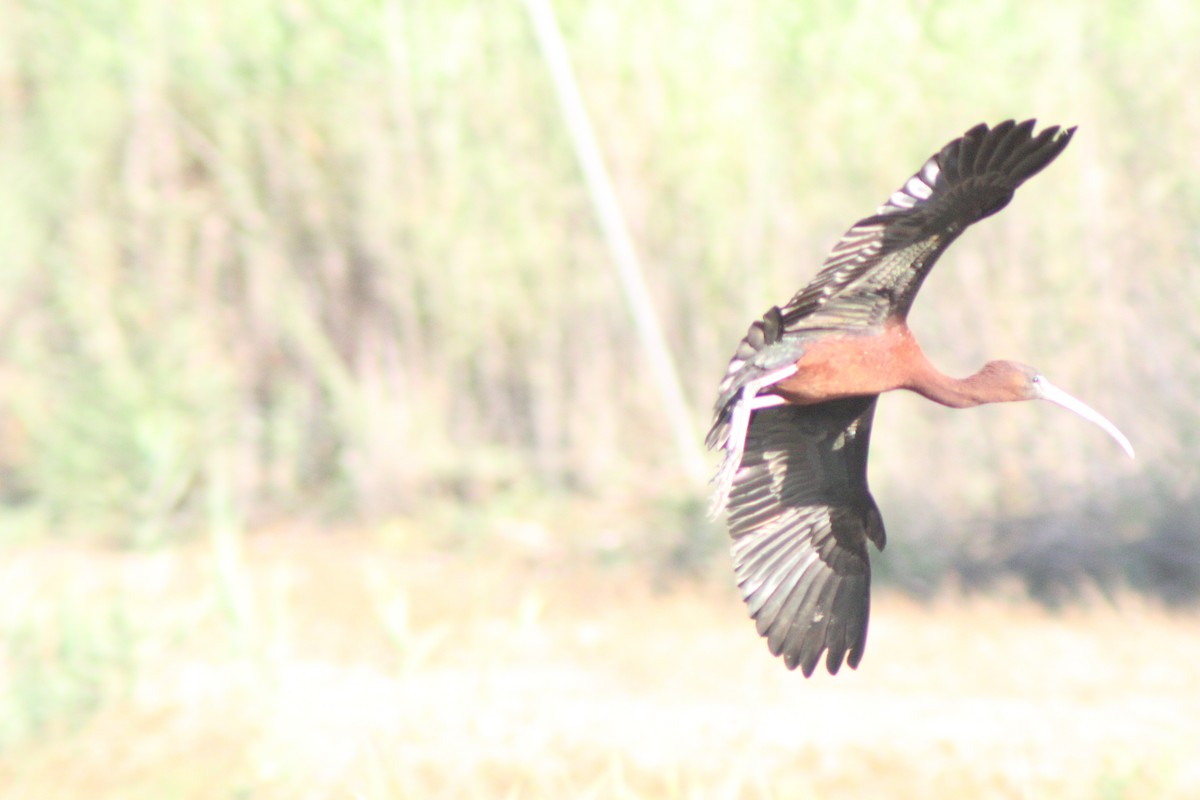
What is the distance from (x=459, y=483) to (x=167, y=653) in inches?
164

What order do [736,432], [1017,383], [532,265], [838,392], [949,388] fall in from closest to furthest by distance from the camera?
[736,432]
[838,392]
[949,388]
[1017,383]
[532,265]

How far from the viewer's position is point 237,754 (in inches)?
230

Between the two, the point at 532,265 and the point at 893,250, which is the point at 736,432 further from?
the point at 532,265

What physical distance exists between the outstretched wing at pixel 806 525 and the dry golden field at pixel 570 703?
1.66 ft

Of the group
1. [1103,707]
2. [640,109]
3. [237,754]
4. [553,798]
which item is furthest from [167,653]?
[640,109]

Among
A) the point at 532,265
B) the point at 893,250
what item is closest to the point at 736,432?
the point at 893,250

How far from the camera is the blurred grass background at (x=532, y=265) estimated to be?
8.47m

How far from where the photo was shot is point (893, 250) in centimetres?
412

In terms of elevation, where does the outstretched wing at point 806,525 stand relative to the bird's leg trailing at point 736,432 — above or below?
below

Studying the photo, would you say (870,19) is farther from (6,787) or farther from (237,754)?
(6,787)

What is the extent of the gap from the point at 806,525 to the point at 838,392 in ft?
2.26

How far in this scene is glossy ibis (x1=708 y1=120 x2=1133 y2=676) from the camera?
3.86m

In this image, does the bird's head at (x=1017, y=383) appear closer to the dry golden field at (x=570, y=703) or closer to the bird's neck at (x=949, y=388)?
the bird's neck at (x=949, y=388)

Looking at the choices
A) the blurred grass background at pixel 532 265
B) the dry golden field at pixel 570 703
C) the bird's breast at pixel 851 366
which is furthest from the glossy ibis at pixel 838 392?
the blurred grass background at pixel 532 265
